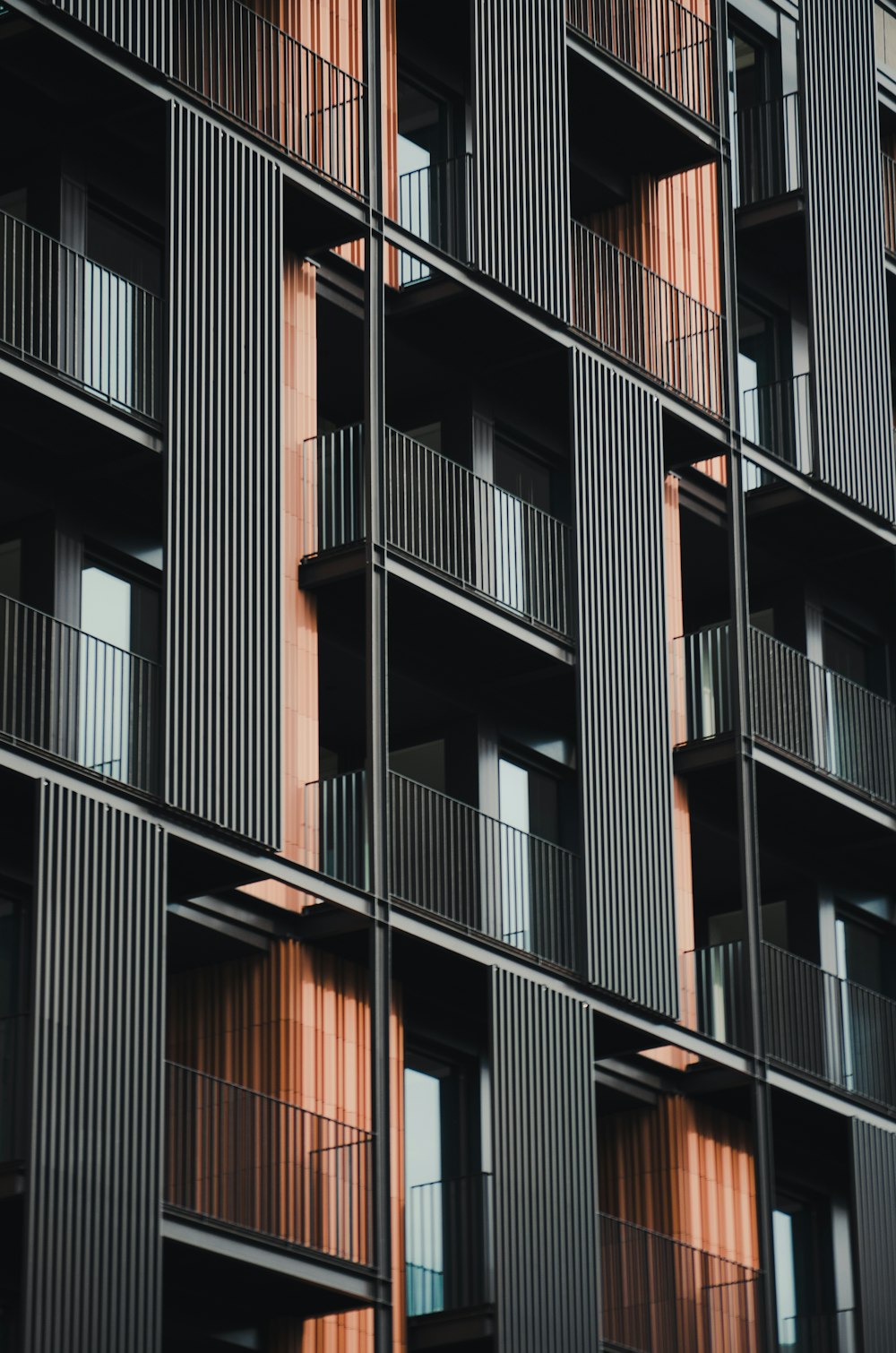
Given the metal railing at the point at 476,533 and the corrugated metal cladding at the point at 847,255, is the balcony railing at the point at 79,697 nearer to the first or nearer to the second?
the metal railing at the point at 476,533

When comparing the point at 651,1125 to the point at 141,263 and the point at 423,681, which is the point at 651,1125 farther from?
the point at 141,263

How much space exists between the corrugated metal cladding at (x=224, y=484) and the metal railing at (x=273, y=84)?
2.44 feet

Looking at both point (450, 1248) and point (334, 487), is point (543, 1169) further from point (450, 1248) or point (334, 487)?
point (334, 487)

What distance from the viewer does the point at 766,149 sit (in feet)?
138

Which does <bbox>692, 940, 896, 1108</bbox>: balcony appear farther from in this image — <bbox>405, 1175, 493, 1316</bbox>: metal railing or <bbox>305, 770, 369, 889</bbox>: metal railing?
<bbox>305, 770, 369, 889</bbox>: metal railing

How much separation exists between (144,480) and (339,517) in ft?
9.89

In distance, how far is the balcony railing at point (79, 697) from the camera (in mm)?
27891

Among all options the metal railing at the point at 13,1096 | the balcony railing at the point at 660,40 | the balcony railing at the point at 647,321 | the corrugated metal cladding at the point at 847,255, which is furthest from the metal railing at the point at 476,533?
the metal railing at the point at 13,1096

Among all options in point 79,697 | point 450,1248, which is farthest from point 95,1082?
point 450,1248

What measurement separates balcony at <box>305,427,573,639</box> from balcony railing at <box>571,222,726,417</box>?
3.06 meters

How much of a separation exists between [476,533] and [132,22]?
23.1 feet

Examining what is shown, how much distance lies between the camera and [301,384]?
33125 mm

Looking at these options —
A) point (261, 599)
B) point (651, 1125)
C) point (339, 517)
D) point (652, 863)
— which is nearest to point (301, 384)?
point (339, 517)

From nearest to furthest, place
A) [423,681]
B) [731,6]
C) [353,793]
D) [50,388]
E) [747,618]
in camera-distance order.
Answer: [50,388]
[353,793]
[423,681]
[747,618]
[731,6]
